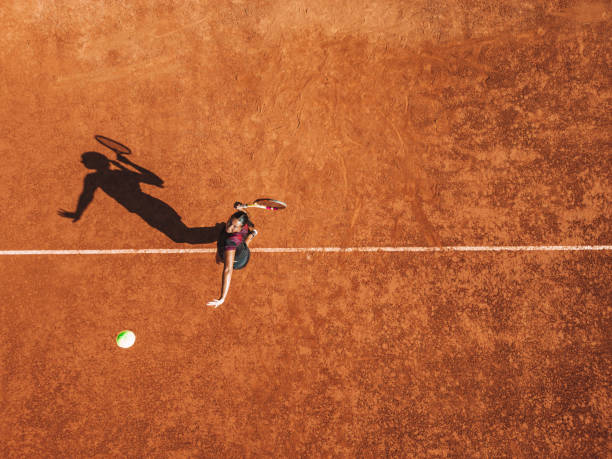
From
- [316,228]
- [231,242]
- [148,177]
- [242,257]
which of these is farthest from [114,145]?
[316,228]

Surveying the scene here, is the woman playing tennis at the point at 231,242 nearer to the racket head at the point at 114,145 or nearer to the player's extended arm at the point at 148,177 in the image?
the player's extended arm at the point at 148,177

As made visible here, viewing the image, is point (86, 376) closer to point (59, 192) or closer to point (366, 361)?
point (59, 192)

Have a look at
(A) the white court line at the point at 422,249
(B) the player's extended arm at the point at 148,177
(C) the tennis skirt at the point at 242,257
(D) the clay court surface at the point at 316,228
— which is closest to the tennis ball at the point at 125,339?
(D) the clay court surface at the point at 316,228

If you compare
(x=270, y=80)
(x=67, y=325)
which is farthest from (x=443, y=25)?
(x=67, y=325)

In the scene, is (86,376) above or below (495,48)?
below

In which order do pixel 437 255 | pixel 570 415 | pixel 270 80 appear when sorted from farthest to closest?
pixel 270 80 → pixel 437 255 → pixel 570 415

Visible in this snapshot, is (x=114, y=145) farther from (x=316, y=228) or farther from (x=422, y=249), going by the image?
(x=422, y=249)
